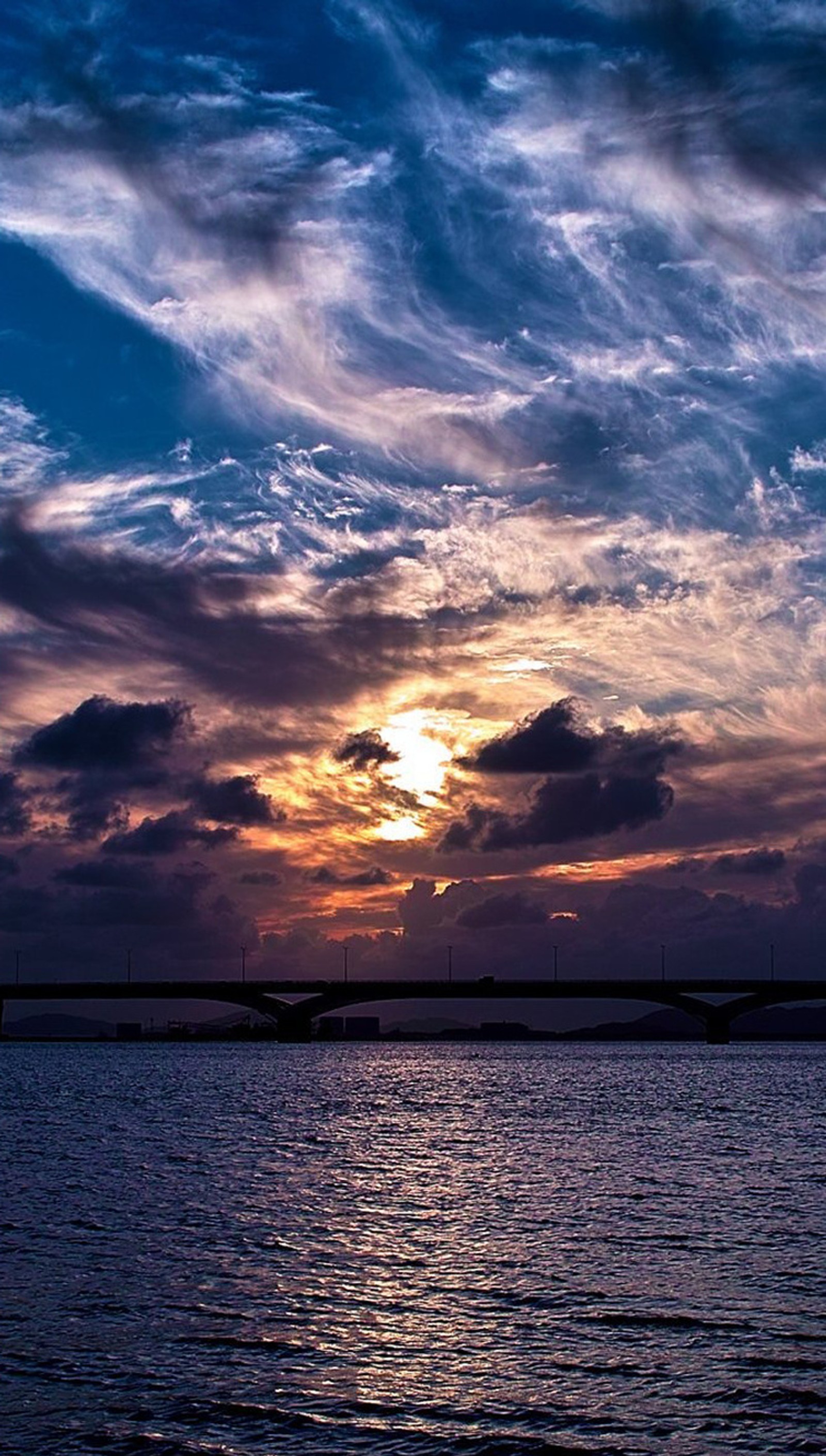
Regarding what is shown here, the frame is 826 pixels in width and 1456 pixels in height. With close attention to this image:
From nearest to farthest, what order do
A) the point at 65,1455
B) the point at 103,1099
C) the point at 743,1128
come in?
the point at 65,1455
the point at 743,1128
the point at 103,1099

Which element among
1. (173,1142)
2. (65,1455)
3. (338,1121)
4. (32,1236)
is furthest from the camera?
(338,1121)

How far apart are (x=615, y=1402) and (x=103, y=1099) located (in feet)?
348

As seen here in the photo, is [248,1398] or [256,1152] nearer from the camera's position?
[248,1398]

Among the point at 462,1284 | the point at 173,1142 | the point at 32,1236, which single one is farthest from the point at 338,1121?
the point at 462,1284

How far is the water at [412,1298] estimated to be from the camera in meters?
23.5

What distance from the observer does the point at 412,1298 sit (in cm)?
3378

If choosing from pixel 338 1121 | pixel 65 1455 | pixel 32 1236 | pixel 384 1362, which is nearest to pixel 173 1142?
pixel 338 1121

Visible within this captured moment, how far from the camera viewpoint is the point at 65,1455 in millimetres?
21594

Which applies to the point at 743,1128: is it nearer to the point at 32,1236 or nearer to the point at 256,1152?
the point at 256,1152

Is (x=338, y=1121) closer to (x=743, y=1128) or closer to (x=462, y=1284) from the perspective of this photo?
(x=743, y=1128)

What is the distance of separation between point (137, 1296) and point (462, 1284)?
7850mm

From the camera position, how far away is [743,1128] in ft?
295

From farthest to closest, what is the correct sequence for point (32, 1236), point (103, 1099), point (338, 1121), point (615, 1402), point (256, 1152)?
point (103, 1099)
point (338, 1121)
point (256, 1152)
point (32, 1236)
point (615, 1402)

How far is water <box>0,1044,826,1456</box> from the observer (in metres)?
23.5
